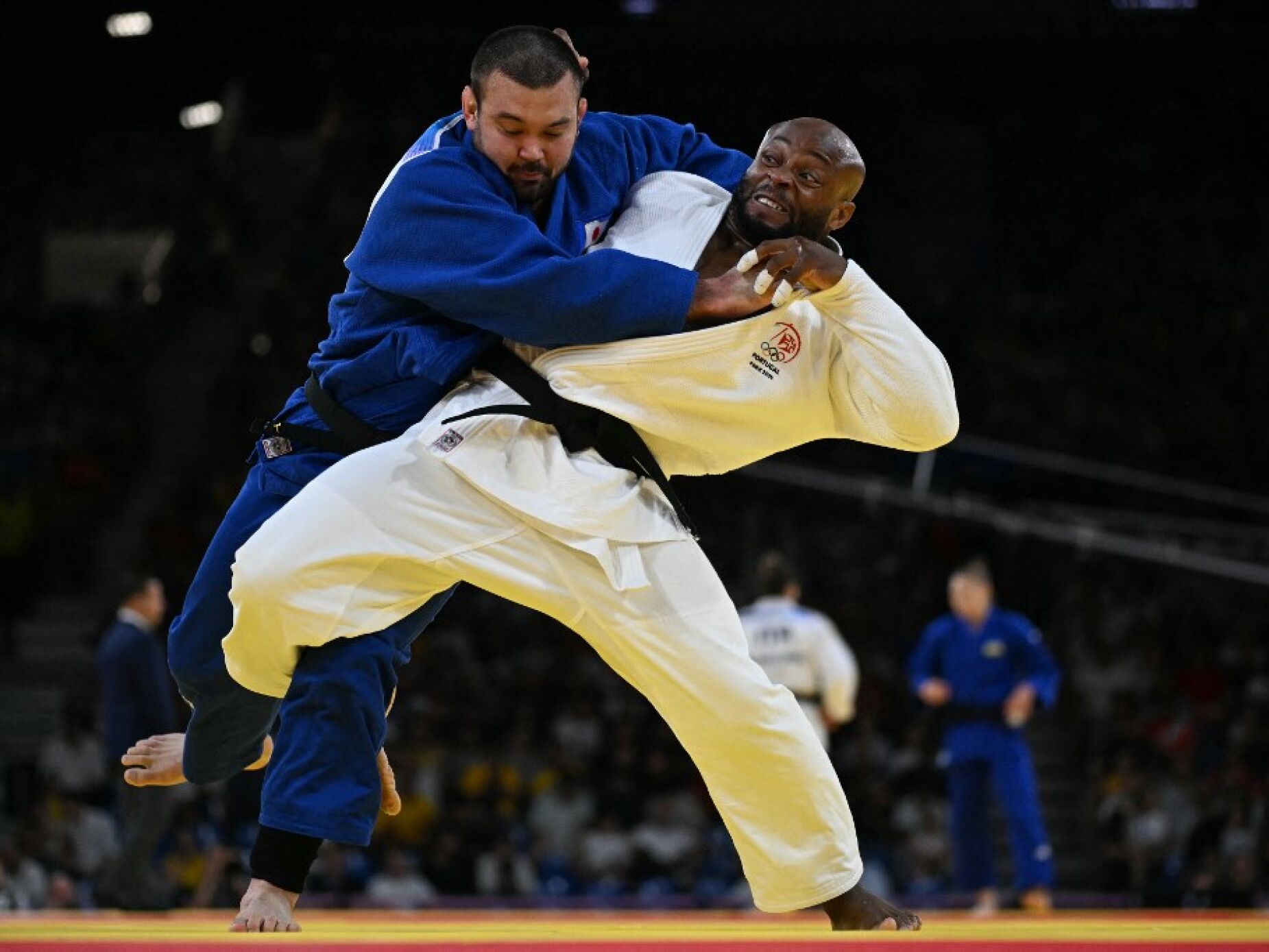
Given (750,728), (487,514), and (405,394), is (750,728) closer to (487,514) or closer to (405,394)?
(487,514)

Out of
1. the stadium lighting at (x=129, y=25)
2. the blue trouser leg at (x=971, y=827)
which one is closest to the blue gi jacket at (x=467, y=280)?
the blue trouser leg at (x=971, y=827)

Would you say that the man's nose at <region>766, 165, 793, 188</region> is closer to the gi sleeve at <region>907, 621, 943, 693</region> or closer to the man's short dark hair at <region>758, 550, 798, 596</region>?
the man's short dark hair at <region>758, 550, 798, 596</region>

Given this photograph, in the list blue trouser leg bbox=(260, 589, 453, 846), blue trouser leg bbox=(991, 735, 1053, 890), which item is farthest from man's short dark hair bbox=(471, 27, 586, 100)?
blue trouser leg bbox=(991, 735, 1053, 890)

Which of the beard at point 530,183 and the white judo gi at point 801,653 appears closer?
the beard at point 530,183

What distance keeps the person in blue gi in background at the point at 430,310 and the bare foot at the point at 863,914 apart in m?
0.81

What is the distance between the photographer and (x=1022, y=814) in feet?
23.6

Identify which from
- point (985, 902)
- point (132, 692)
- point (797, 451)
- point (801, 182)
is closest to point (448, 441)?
point (801, 182)

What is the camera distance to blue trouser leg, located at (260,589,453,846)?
2.76 metres

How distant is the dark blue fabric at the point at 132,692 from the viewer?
6.67 m

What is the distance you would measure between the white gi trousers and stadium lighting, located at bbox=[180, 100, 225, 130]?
15244mm

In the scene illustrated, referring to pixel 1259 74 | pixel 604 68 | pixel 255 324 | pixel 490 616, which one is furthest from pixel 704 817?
pixel 1259 74

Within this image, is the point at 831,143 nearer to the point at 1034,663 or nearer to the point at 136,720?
the point at 136,720

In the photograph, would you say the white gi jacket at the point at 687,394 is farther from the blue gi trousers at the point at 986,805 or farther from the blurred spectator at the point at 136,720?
the blue gi trousers at the point at 986,805

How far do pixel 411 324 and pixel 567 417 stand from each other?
32cm
